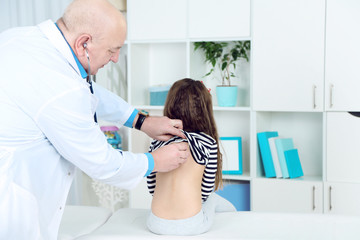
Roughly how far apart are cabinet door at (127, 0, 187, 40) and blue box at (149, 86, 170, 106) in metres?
0.34

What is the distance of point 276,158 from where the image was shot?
285cm

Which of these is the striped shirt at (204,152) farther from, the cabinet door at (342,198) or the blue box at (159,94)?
the blue box at (159,94)

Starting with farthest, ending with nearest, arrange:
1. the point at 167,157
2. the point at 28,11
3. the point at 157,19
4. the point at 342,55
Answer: the point at 28,11
the point at 157,19
the point at 342,55
the point at 167,157

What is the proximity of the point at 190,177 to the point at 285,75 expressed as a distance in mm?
1159

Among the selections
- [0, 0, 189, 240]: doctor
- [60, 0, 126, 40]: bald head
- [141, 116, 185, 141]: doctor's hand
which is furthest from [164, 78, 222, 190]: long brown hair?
[60, 0, 126, 40]: bald head

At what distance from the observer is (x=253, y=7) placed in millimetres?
2797

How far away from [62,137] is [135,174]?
28 centimetres

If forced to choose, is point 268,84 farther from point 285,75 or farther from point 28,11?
point 28,11

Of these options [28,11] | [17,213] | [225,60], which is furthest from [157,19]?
[17,213]

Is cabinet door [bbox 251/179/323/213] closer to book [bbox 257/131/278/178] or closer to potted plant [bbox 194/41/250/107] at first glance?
book [bbox 257/131/278/178]

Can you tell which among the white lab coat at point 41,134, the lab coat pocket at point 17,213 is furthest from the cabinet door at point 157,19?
the lab coat pocket at point 17,213

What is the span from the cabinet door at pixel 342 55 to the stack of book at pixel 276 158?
1.28 feet

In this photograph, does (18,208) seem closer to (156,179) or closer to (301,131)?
(156,179)

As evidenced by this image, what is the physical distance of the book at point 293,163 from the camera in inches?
112
